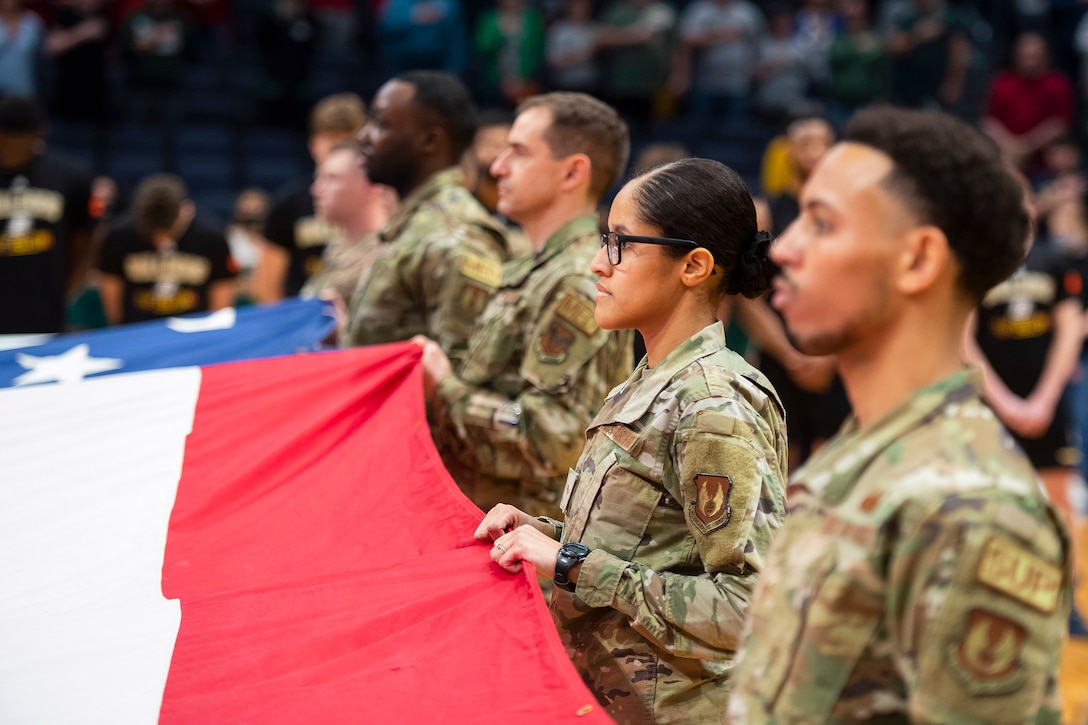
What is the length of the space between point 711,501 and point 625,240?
1.52 ft

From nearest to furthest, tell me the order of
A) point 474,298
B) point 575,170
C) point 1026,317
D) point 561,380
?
1. point 561,380
2. point 575,170
3. point 474,298
4. point 1026,317

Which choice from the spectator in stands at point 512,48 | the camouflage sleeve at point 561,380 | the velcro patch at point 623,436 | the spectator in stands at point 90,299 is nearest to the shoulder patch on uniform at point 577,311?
the camouflage sleeve at point 561,380

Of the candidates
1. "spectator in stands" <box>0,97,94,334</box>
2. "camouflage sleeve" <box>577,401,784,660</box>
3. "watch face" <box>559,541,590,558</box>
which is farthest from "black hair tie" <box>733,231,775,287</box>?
"spectator in stands" <box>0,97,94,334</box>

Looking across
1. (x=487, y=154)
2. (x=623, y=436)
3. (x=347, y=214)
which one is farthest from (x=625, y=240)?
(x=487, y=154)

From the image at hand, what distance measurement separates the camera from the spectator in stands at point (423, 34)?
8.49 m

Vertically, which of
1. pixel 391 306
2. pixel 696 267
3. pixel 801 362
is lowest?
pixel 801 362

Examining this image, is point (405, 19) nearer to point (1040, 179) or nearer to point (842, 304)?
point (1040, 179)

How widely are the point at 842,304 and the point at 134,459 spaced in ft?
6.08

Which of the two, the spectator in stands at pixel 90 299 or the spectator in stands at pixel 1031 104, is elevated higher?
the spectator in stands at pixel 1031 104

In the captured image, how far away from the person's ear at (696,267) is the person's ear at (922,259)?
0.64m

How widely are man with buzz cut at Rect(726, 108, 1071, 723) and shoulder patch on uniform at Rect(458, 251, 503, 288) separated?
67.1 inches

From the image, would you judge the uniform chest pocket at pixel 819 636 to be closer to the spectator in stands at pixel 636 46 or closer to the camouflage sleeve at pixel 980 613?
the camouflage sleeve at pixel 980 613

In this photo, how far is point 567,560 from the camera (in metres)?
1.66

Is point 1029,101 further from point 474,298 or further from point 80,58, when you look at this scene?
point 474,298
